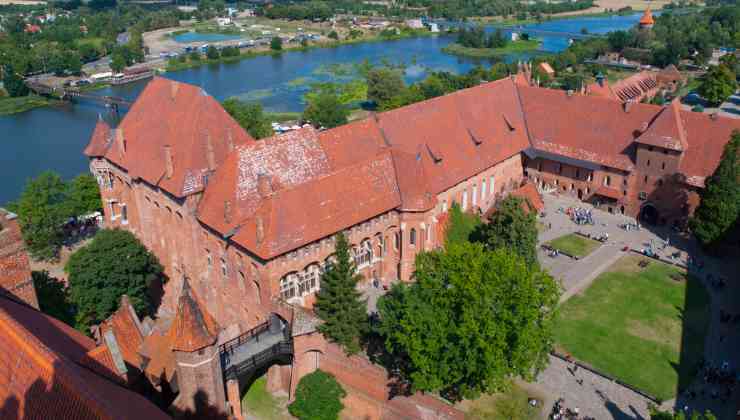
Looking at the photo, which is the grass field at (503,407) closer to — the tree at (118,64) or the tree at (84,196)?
the tree at (84,196)

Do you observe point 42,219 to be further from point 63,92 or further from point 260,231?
point 63,92

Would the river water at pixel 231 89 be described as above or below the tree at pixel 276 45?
below

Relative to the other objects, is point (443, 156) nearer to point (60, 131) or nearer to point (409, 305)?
point (409, 305)

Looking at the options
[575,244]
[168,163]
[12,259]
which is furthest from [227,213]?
[575,244]

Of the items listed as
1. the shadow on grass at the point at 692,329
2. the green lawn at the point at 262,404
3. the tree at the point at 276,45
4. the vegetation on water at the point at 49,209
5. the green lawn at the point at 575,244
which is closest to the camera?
the green lawn at the point at 262,404

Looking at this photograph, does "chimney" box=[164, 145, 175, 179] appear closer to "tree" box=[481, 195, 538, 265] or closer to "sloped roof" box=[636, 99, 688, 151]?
"tree" box=[481, 195, 538, 265]

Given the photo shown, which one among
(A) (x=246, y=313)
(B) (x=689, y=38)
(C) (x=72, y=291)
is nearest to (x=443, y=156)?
(A) (x=246, y=313)

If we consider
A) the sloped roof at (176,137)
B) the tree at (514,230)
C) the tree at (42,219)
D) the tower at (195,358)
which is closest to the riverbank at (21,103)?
the tree at (42,219)
